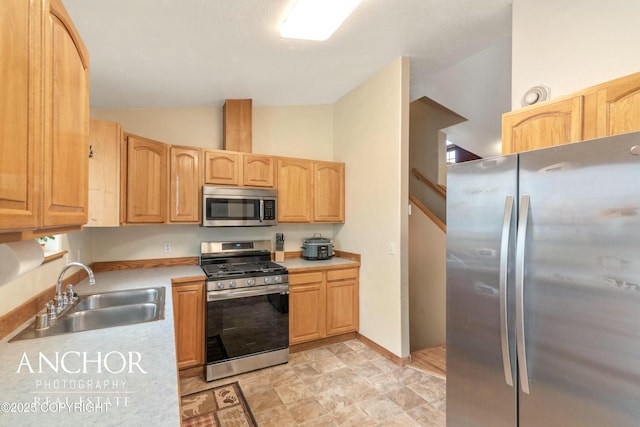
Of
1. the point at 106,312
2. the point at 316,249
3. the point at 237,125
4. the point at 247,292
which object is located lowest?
the point at 247,292

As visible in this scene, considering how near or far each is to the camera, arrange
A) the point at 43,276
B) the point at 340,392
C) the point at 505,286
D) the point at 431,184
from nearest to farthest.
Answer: the point at 505,286 → the point at 43,276 → the point at 340,392 → the point at 431,184

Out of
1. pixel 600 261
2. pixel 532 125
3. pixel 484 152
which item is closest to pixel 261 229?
pixel 532 125

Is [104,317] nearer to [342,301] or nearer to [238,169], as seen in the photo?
[238,169]

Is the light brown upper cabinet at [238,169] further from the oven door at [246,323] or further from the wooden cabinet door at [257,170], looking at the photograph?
the oven door at [246,323]

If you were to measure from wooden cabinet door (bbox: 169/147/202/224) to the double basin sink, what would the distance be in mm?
881

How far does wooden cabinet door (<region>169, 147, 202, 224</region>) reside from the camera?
9.25 ft

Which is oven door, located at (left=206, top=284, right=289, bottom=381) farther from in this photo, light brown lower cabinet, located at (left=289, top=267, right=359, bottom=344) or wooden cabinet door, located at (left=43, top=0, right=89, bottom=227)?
wooden cabinet door, located at (left=43, top=0, right=89, bottom=227)

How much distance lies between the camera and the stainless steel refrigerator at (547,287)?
3.40 feet

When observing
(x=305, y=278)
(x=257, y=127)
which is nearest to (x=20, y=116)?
(x=305, y=278)

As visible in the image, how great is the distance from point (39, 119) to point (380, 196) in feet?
8.65

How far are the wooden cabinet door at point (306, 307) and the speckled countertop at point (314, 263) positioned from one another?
0.08m

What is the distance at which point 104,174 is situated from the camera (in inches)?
90.4

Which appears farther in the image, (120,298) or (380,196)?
(380,196)

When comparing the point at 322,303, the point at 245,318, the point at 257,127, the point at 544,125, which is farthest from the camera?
the point at 257,127
